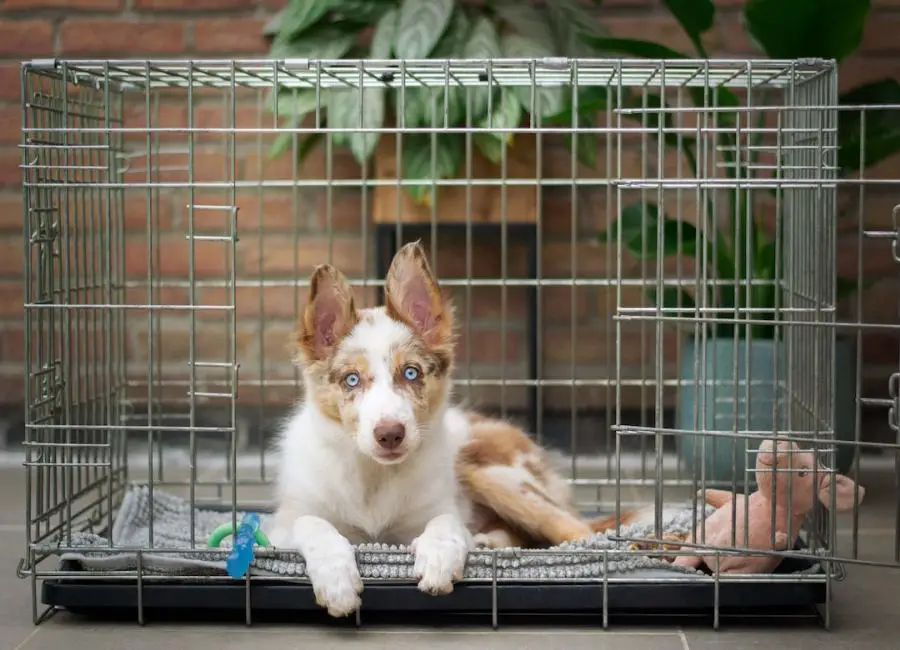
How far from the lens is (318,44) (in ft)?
11.9

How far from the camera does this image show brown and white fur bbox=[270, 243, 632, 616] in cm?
233

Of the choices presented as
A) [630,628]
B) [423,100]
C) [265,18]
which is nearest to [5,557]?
[630,628]

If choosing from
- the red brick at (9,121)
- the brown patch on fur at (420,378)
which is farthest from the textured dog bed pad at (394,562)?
the red brick at (9,121)

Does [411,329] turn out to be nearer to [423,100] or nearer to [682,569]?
[682,569]

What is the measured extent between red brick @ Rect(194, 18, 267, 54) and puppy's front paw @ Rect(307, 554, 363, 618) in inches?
86.1

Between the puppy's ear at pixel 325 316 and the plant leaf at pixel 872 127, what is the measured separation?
1686 mm

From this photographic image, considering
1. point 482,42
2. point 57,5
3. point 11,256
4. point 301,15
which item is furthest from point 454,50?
point 11,256

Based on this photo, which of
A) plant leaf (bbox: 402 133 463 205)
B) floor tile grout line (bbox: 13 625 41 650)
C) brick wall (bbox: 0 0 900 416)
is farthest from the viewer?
brick wall (bbox: 0 0 900 416)

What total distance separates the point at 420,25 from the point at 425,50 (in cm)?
11

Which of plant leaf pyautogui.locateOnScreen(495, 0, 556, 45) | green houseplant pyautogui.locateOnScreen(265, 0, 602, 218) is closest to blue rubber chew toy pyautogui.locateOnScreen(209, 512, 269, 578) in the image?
green houseplant pyautogui.locateOnScreen(265, 0, 602, 218)

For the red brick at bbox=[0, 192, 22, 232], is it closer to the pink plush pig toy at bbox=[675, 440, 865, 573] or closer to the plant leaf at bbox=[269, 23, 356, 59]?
the plant leaf at bbox=[269, 23, 356, 59]

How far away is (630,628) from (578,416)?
175cm

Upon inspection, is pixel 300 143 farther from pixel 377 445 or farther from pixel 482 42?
pixel 377 445

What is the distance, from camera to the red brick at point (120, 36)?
4.02m
